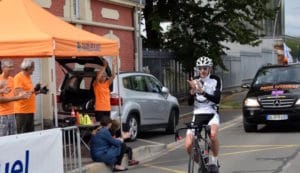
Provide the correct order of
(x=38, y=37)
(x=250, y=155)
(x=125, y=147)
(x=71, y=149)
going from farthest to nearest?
(x=250, y=155)
(x=125, y=147)
(x=38, y=37)
(x=71, y=149)

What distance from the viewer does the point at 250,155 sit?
1175 cm

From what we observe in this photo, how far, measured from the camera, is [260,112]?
1530 centimetres

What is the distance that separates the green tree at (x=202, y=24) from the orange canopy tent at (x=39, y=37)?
1694 cm

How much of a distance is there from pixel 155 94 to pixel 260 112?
2.63 m

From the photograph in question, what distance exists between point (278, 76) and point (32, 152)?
10473 mm

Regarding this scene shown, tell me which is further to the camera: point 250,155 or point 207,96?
point 250,155

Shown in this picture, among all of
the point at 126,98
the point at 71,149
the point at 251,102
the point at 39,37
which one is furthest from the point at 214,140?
the point at 251,102

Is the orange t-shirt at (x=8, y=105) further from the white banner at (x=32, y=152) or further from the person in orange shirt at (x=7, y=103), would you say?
the white banner at (x=32, y=152)

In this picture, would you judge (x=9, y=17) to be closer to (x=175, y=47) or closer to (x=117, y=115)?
(x=117, y=115)

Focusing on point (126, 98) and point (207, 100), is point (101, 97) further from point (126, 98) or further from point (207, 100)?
point (207, 100)

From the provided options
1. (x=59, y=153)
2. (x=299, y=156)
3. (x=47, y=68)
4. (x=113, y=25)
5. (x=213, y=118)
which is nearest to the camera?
(x=59, y=153)

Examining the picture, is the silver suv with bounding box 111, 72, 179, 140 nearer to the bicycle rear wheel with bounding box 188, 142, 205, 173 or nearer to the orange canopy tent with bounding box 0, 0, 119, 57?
the orange canopy tent with bounding box 0, 0, 119, 57

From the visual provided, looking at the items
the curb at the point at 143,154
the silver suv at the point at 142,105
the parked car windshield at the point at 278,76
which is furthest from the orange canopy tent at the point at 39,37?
the parked car windshield at the point at 278,76

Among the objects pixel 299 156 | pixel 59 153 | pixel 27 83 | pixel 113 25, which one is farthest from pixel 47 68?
pixel 59 153
